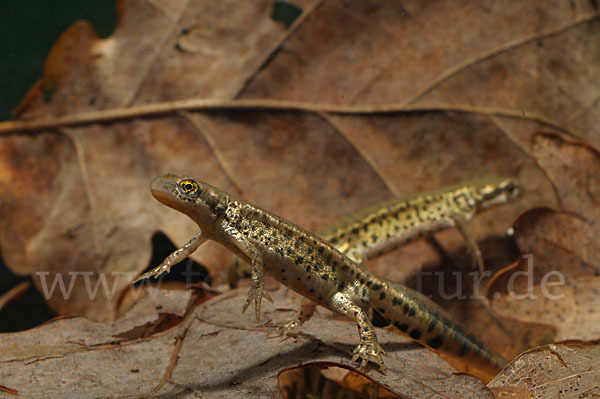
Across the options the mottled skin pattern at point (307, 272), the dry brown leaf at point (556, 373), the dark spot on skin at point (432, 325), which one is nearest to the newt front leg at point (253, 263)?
the mottled skin pattern at point (307, 272)

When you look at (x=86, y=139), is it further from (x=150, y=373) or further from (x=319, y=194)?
(x=150, y=373)

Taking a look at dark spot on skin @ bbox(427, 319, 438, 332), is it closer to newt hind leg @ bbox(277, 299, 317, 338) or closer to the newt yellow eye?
newt hind leg @ bbox(277, 299, 317, 338)

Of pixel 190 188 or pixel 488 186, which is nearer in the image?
pixel 190 188

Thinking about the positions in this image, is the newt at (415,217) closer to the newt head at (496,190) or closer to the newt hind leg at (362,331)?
the newt head at (496,190)

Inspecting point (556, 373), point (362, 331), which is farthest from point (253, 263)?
point (556, 373)

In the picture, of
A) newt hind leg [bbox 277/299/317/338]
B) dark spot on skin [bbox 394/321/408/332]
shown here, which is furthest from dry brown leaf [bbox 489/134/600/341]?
newt hind leg [bbox 277/299/317/338]

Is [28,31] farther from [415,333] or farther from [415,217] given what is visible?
[415,333]

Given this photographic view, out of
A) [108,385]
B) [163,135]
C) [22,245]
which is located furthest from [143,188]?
[108,385]
